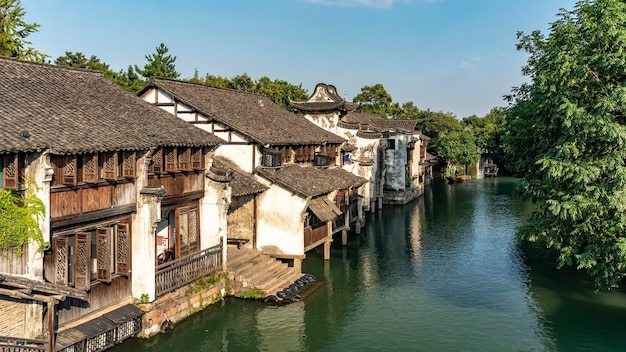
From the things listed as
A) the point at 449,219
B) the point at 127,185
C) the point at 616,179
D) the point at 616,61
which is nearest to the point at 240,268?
the point at 127,185

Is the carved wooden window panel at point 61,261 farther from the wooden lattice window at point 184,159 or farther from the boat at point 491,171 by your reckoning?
the boat at point 491,171

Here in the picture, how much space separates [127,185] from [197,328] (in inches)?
287

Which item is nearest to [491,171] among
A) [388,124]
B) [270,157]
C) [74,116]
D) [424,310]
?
[388,124]

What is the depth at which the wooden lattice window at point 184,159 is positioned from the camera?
24886mm

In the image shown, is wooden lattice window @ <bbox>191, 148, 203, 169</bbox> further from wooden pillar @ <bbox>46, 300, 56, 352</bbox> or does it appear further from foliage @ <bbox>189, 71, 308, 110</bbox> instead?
foliage @ <bbox>189, 71, 308, 110</bbox>

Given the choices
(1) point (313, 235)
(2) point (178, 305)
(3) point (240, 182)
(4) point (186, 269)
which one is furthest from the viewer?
(1) point (313, 235)

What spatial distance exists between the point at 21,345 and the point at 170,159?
1035cm

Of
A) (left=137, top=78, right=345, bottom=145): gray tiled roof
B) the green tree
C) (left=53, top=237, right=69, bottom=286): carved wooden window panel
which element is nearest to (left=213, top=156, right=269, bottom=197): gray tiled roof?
(left=137, top=78, right=345, bottom=145): gray tiled roof

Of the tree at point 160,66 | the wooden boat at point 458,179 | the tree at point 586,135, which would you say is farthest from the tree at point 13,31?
the wooden boat at point 458,179

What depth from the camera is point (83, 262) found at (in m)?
19.0

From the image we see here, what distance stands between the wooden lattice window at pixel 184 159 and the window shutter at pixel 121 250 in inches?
180

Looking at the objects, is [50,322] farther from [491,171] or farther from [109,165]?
[491,171]

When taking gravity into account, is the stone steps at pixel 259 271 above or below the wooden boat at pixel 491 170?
below

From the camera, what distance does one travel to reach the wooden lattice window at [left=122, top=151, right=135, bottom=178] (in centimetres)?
2098
